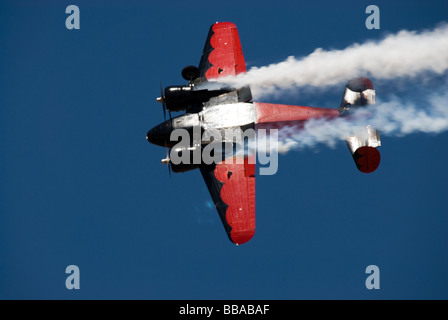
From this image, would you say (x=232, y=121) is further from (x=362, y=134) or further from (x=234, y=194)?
(x=362, y=134)

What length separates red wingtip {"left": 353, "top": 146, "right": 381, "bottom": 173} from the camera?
2606 cm

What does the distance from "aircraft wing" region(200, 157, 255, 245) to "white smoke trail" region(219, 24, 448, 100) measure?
13.9 feet

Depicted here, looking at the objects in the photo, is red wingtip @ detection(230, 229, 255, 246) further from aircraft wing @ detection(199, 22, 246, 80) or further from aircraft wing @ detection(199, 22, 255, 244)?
aircraft wing @ detection(199, 22, 246, 80)

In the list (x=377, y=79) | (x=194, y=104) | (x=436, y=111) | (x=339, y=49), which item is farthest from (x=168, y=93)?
(x=436, y=111)

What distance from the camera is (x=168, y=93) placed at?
2753 centimetres

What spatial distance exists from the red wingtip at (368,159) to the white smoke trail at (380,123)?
1257mm

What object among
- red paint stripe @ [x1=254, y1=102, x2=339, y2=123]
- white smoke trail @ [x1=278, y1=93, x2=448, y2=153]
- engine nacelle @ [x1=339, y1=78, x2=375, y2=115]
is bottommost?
white smoke trail @ [x1=278, y1=93, x2=448, y2=153]

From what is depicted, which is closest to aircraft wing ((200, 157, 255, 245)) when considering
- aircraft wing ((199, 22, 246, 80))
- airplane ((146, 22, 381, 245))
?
airplane ((146, 22, 381, 245))

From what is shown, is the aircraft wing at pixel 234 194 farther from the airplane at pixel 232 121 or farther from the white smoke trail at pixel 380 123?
the white smoke trail at pixel 380 123

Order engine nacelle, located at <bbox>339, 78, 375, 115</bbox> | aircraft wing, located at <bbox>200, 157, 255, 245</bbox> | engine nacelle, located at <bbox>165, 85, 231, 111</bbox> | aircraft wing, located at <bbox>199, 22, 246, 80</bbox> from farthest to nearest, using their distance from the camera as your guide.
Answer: aircraft wing, located at <bbox>199, 22, 246, 80</bbox> < engine nacelle, located at <bbox>165, 85, 231, 111</bbox> < engine nacelle, located at <bbox>339, 78, 375, 115</bbox> < aircraft wing, located at <bbox>200, 157, 255, 245</bbox>

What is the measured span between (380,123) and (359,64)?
3.18 m

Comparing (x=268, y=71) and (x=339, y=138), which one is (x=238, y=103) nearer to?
(x=268, y=71)

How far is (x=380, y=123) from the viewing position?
26766mm

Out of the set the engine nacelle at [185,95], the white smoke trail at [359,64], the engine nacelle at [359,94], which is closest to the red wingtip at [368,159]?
the engine nacelle at [359,94]
